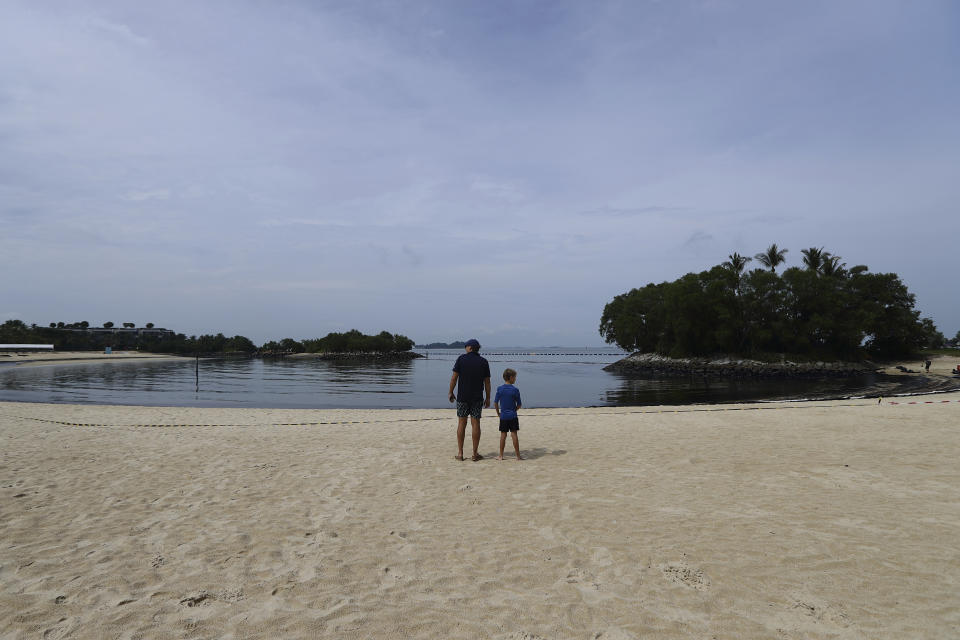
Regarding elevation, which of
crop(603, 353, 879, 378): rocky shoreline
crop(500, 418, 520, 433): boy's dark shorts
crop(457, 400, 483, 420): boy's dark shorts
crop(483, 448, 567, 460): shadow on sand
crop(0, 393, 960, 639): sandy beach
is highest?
crop(457, 400, 483, 420): boy's dark shorts

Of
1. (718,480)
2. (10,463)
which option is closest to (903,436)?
(718,480)

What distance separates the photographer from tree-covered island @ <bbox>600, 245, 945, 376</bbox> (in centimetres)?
5803

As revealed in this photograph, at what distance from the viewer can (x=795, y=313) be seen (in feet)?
197

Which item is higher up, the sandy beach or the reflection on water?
the sandy beach

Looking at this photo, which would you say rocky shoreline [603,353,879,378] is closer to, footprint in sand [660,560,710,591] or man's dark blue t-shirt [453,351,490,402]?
man's dark blue t-shirt [453,351,490,402]

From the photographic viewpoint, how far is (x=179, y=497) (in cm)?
634

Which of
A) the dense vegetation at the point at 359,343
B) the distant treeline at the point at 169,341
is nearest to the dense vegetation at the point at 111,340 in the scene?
the distant treeline at the point at 169,341

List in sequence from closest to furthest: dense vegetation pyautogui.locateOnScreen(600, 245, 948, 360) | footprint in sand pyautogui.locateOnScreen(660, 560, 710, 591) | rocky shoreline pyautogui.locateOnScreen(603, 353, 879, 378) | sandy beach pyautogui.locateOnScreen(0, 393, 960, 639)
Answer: sandy beach pyautogui.locateOnScreen(0, 393, 960, 639), footprint in sand pyautogui.locateOnScreen(660, 560, 710, 591), rocky shoreline pyautogui.locateOnScreen(603, 353, 879, 378), dense vegetation pyautogui.locateOnScreen(600, 245, 948, 360)

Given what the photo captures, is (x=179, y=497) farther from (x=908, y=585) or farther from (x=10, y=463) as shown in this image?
(x=908, y=585)

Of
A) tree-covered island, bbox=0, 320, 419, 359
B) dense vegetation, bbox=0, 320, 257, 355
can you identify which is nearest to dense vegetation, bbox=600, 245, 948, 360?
tree-covered island, bbox=0, 320, 419, 359

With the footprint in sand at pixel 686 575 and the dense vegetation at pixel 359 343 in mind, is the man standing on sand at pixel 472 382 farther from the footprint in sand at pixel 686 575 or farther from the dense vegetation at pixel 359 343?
the dense vegetation at pixel 359 343

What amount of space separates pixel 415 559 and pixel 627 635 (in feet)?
6.63

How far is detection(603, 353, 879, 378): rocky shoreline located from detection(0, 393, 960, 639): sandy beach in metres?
48.4

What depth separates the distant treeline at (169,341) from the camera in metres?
125
